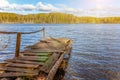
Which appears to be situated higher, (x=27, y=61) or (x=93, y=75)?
(x=27, y=61)

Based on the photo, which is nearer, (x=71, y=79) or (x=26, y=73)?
(x=26, y=73)

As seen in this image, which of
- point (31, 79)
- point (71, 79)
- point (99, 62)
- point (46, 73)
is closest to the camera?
point (31, 79)

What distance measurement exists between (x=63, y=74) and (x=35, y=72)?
687 centimetres

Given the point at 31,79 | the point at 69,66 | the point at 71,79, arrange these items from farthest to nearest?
the point at 69,66 < the point at 71,79 < the point at 31,79

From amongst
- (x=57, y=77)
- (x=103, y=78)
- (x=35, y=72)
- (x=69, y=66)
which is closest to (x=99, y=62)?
(x=69, y=66)

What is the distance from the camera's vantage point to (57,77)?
49.1 ft

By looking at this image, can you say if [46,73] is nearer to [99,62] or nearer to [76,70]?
[76,70]

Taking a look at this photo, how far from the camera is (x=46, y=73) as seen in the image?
948 centimetres

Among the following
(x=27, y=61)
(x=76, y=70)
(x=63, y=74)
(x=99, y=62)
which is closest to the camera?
(x=27, y=61)

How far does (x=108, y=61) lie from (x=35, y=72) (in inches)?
534

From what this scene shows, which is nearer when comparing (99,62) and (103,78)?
(103,78)

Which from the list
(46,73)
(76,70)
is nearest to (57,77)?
(76,70)

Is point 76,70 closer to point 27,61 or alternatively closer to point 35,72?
point 27,61

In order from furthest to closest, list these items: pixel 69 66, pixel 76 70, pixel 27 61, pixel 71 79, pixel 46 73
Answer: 1. pixel 69 66
2. pixel 76 70
3. pixel 71 79
4. pixel 27 61
5. pixel 46 73
